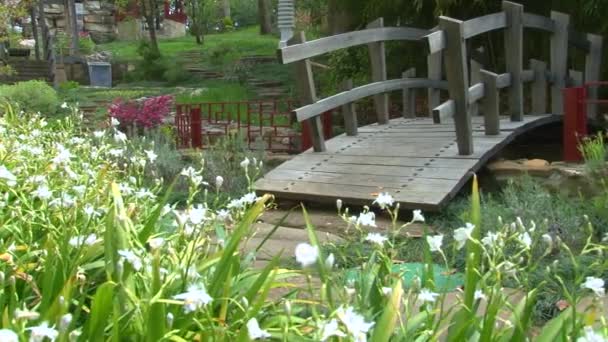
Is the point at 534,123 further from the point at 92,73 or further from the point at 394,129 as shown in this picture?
the point at 92,73

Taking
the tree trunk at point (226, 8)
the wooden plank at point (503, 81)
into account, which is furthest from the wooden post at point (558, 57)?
the tree trunk at point (226, 8)

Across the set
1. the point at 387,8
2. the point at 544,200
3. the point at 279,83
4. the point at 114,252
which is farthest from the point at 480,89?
the point at 279,83

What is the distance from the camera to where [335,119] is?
10.8m

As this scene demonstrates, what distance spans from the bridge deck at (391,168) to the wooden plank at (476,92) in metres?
0.33

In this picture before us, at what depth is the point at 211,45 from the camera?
85.8 ft

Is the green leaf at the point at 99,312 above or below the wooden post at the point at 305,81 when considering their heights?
below

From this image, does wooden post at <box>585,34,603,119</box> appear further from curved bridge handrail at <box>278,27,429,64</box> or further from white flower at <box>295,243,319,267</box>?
white flower at <box>295,243,319,267</box>

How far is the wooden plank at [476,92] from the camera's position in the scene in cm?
574

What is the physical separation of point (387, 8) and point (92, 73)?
588 inches

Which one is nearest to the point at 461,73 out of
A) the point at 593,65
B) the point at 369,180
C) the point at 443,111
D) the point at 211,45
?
the point at 443,111

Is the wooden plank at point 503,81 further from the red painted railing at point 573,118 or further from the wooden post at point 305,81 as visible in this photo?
the wooden post at point 305,81

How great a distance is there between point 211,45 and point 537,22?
20046 mm

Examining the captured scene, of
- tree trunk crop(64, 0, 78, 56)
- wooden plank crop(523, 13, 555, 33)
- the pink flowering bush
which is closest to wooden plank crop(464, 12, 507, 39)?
wooden plank crop(523, 13, 555, 33)

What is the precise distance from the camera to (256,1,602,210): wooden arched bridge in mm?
5191
